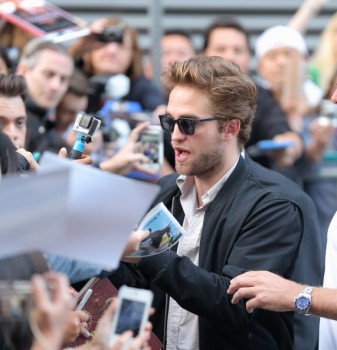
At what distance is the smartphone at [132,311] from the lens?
130 inches

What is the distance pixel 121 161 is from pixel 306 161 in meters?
2.07

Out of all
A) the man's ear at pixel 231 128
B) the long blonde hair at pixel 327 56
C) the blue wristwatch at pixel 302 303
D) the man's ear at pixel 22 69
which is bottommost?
the blue wristwatch at pixel 302 303

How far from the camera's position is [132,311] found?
3354mm

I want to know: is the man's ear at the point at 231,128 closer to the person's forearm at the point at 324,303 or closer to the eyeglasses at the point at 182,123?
the eyeglasses at the point at 182,123

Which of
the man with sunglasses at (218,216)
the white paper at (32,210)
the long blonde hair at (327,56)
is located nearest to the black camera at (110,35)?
the long blonde hair at (327,56)

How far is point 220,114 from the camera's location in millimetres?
4949

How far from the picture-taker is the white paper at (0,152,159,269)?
2949mm

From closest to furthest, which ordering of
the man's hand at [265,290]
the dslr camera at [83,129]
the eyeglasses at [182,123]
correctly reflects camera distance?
the man's hand at [265,290]
the dslr camera at [83,129]
the eyeglasses at [182,123]

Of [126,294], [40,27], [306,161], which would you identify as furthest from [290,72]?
[126,294]

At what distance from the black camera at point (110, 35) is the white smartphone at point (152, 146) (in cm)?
138

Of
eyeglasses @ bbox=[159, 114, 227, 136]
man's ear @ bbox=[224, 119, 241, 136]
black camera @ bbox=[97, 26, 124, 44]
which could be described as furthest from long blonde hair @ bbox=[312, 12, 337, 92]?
eyeglasses @ bbox=[159, 114, 227, 136]

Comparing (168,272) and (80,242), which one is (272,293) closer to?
(168,272)

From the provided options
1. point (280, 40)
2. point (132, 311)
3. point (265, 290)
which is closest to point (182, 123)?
point (265, 290)

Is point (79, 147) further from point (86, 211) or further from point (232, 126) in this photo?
point (86, 211)
